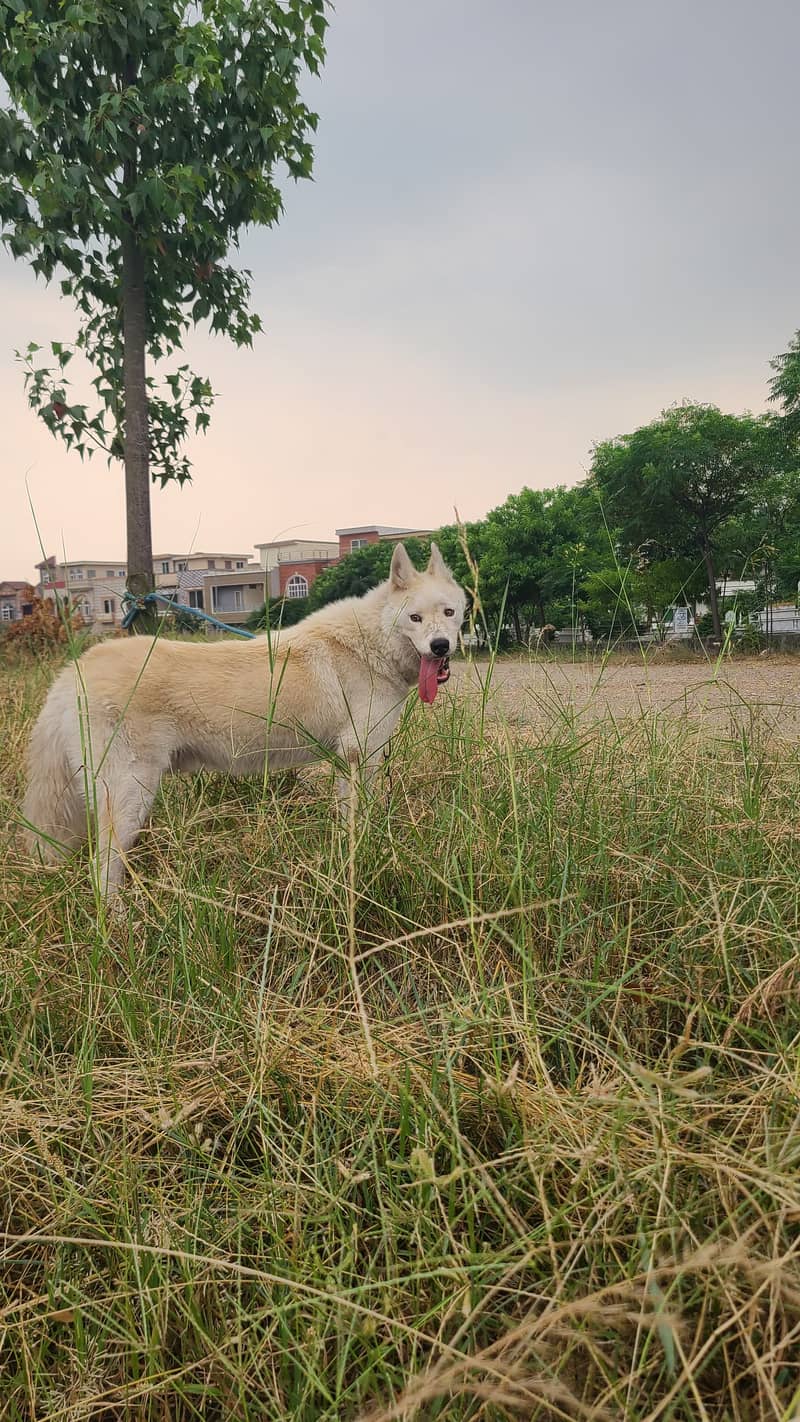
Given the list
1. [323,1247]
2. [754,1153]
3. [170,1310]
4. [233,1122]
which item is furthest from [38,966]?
[754,1153]

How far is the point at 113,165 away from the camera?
24.3 feet

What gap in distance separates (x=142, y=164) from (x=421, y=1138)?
889 cm

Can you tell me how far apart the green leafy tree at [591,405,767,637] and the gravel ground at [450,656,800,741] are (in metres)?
16.3

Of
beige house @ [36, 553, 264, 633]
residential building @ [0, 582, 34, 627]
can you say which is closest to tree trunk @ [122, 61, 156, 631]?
beige house @ [36, 553, 264, 633]

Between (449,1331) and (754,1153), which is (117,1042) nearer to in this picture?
(449,1331)


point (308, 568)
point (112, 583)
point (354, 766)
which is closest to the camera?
point (354, 766)

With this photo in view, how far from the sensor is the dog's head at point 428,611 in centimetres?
376

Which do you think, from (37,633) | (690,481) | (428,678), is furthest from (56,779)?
(690,481)

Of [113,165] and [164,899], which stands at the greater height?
[113,165]

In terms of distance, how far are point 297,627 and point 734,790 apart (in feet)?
7.13

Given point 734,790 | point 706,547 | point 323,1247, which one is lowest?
point 323,1247

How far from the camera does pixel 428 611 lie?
3865 millimetres

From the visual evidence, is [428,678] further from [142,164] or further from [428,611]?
[142,164]

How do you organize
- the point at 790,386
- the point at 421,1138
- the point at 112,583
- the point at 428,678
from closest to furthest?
the point at 421,1138 → the point at 428,678 → the point at 112,583 → the point at 790,386
